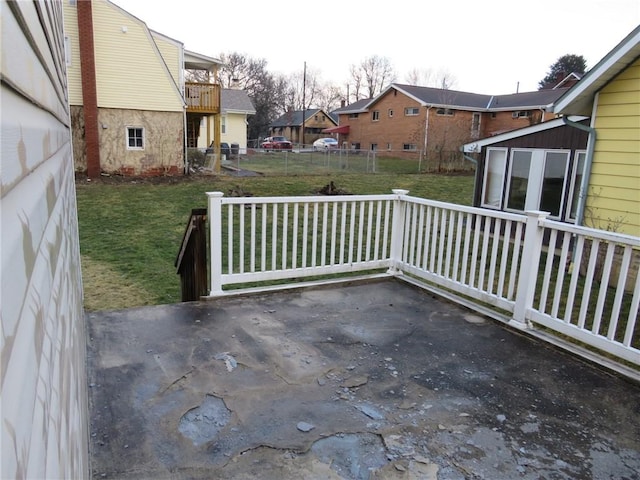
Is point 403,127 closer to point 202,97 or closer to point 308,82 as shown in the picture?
point 202,97

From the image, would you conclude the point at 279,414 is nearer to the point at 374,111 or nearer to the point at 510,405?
the point at 510,405

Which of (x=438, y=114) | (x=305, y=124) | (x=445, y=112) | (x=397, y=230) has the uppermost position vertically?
(x=445, y=112)

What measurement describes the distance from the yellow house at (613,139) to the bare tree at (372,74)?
4903cm

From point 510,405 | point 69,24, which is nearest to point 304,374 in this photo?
point 510,405

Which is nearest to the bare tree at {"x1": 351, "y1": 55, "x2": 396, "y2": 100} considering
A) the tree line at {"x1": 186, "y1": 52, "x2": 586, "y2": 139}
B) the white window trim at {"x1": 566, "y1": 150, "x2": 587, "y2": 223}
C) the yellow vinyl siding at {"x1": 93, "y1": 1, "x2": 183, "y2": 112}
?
the tree line at {"x1": 186, "y1": 52, "x2": 586, "y2": 139}

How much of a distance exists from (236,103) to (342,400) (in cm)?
3224

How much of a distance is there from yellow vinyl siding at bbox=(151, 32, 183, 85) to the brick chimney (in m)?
2.40

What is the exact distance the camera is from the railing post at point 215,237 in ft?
14.0

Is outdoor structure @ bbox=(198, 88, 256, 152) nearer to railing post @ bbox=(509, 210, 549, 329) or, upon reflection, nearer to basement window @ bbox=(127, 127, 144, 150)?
basement window @ bbox=(127, 127, 144, 150)

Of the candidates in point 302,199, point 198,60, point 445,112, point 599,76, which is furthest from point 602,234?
point 445,112

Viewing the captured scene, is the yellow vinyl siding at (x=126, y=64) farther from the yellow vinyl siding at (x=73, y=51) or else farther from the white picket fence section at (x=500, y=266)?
the white picket fence section at (x=500, y=266)

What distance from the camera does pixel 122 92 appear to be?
1534 cm

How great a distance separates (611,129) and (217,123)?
15493 millimetres

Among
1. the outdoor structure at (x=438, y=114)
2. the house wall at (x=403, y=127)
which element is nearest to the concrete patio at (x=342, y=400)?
the house wall at (x=403, y=127)
